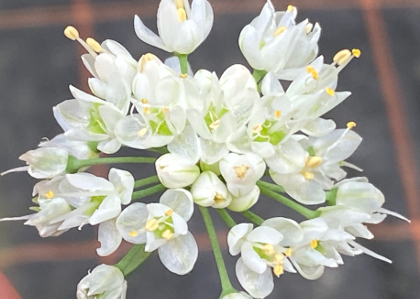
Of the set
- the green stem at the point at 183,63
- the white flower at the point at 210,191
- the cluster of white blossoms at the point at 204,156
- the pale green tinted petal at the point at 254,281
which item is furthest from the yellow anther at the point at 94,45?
the pale green tinted petal at the point at 254,281

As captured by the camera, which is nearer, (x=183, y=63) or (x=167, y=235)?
(x=167, y=235)

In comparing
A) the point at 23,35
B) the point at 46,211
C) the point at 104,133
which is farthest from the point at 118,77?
the point at 23,35

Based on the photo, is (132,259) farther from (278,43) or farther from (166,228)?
(278,43)

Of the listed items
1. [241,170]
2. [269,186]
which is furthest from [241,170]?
[269,186]

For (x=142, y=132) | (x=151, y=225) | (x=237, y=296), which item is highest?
(x=142, y=132)

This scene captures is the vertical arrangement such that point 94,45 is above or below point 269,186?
above

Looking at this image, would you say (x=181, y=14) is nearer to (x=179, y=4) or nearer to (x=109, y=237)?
(x=179, y=4)

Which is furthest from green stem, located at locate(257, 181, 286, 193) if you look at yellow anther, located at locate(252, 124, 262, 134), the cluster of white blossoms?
yellow anther, located at locate(252, 124, 262, 134)
